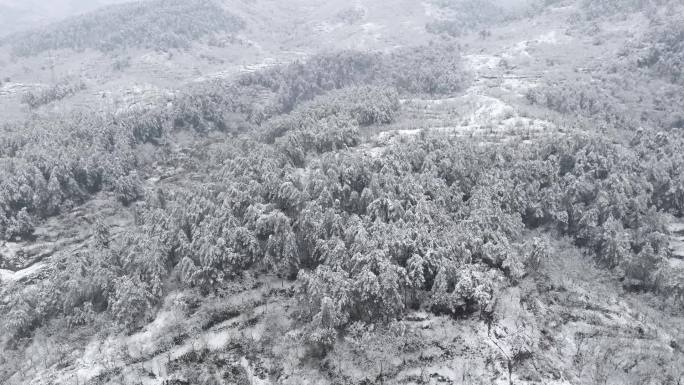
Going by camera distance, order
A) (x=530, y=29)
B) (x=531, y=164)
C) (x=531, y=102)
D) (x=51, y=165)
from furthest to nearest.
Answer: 1. (x=530, y=29)
2. (x=531, y=102)
3. (x=51, y=165)
4. (x=531, y=164)

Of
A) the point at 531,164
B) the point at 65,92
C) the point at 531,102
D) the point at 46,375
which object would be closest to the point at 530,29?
the point at 531,102

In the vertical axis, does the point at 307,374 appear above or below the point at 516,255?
below

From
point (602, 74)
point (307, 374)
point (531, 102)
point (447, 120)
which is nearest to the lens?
point (307, 374)

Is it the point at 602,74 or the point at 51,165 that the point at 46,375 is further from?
the point at 602,74

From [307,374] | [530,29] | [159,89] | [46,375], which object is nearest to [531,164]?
[307,374]

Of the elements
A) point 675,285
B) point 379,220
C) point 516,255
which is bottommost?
point 675,285

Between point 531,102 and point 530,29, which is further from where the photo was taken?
point 530,29

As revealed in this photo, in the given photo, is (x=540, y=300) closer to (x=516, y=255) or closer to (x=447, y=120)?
(x=516, y=255)
